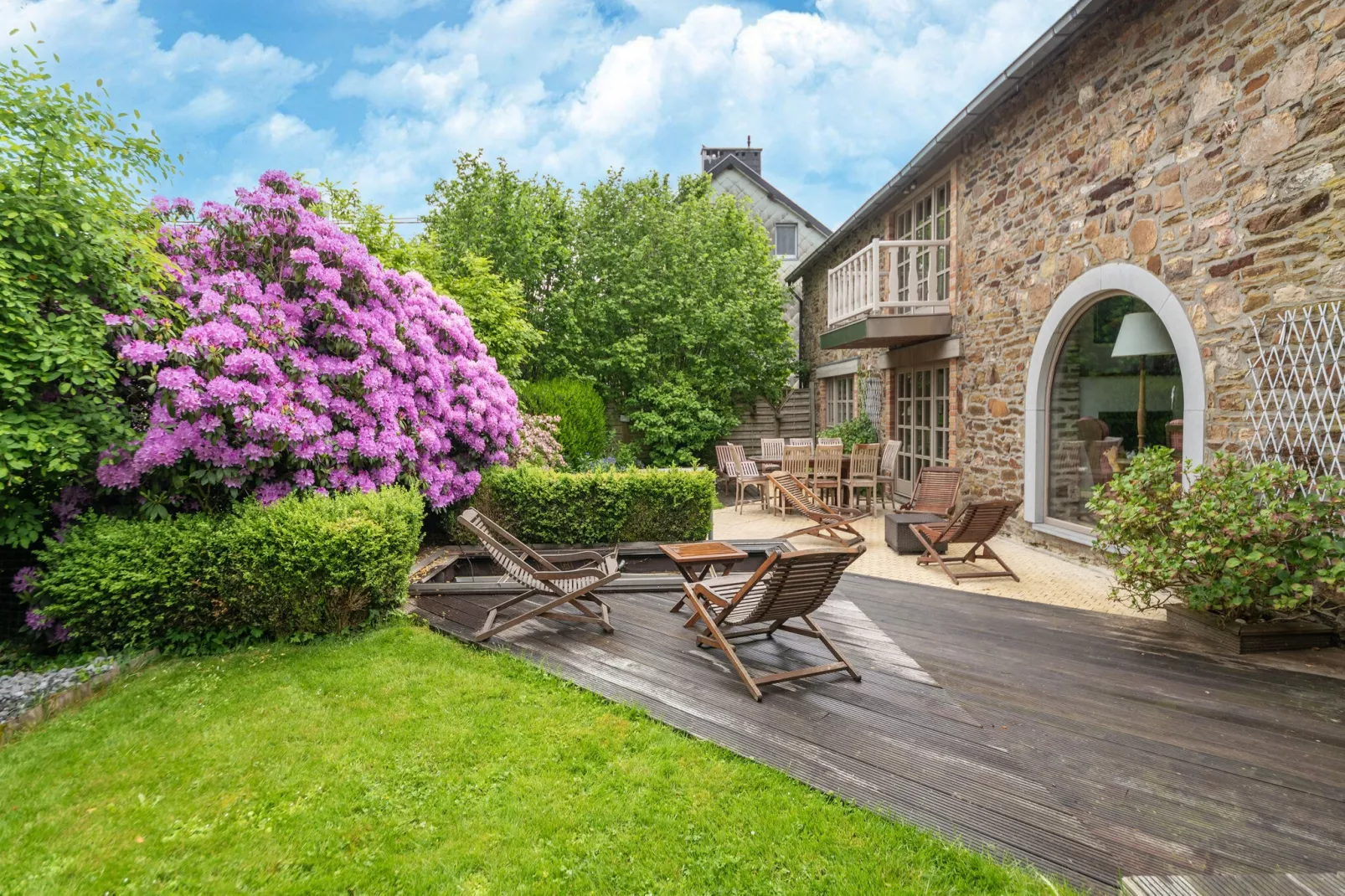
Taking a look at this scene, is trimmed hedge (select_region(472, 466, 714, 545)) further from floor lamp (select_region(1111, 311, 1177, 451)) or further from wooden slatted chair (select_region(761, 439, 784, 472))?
wooden slatted chair (select_region(761, 439, 784, 472))

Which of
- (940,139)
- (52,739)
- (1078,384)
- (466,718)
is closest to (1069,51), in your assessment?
(940,139)

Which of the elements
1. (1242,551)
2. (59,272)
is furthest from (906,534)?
(59,272)

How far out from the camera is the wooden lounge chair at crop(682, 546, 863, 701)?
3570 mm

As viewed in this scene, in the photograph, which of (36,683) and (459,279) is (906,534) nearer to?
(36,683)

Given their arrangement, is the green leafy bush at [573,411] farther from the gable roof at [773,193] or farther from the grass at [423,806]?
the gable roof at [773,193]

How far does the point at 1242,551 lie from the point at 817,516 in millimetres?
4521

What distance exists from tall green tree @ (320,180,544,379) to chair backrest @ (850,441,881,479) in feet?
18.2

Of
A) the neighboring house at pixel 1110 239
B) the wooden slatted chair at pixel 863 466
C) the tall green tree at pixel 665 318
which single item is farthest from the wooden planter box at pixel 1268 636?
the tall green tree at pixel 665 318

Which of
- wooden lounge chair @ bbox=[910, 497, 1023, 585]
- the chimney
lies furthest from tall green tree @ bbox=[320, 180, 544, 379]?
the chimney

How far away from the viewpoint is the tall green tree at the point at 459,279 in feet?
34.6

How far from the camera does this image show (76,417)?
4.28 metres

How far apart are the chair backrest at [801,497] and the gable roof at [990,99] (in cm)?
447

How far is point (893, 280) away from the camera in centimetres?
1059

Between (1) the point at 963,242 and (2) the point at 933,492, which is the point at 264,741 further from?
(1) the point at 963,242
